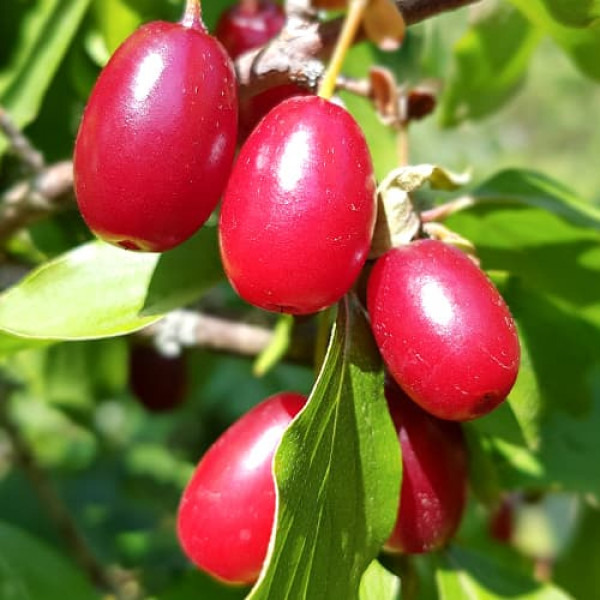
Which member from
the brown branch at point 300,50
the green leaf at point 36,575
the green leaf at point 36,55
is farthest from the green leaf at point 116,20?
the green leaf at point 36,575

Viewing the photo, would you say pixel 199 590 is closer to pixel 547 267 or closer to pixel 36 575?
pixel 36 575

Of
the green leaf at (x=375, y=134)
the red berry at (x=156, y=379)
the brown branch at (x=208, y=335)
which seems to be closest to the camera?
the green leaf at (x=375, y=134)

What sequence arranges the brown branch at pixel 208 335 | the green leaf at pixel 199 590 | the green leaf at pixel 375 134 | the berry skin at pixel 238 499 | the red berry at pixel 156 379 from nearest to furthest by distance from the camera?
the berry skin at pixel 238 499 < the green leaf at pixel 199 590 < the green leaf at pixel 375 134 < the brown branch at pixel 208 335 < the red berry at pixel 156 379

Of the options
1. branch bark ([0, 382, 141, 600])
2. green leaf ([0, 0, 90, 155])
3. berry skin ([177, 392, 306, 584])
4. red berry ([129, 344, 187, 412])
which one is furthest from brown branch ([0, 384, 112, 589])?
berry skin ([177, 392, 306, 584])

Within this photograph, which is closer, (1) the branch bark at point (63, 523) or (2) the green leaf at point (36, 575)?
(2) the green leaf at point (36, 575)

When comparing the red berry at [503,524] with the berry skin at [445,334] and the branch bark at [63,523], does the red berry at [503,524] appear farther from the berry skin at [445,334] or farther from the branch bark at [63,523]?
the berry skin at [445,334]

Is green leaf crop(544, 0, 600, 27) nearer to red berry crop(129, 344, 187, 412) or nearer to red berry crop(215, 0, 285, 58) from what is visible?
red berry crop(215, 0, 285, 58)
